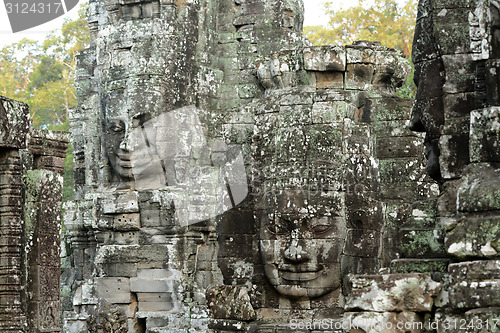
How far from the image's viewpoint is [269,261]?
44.0 ft

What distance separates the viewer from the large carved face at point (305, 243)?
43.7ft

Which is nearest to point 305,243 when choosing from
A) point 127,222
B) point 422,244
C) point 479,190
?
point 127,222

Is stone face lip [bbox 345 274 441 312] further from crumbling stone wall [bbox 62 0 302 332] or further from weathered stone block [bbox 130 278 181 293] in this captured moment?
weathered stone block [bbox 130 278 181 293]

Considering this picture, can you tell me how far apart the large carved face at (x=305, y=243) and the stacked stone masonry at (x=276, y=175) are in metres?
0.02

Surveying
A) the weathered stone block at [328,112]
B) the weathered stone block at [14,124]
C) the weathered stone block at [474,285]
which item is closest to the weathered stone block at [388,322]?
the weathered stone block at [474,285]

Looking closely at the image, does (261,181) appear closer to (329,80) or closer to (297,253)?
(297,253)

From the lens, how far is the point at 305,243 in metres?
13.3

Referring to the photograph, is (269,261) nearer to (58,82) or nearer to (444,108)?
(444,108)

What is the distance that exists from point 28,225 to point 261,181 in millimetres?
3490

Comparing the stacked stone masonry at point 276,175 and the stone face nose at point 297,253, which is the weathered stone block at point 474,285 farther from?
the stone face nose at point 297,253

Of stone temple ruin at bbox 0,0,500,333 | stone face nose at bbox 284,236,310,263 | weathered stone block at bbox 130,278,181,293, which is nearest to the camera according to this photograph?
stone temple ruin at bbox 0,0,500,333

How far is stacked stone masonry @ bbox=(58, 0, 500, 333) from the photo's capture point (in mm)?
7918

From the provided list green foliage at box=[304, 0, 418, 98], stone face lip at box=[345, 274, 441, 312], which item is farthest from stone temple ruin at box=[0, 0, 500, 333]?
green foliage at box=[304, 0, 418, 98]

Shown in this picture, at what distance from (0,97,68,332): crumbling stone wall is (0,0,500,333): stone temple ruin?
0.07 ft
